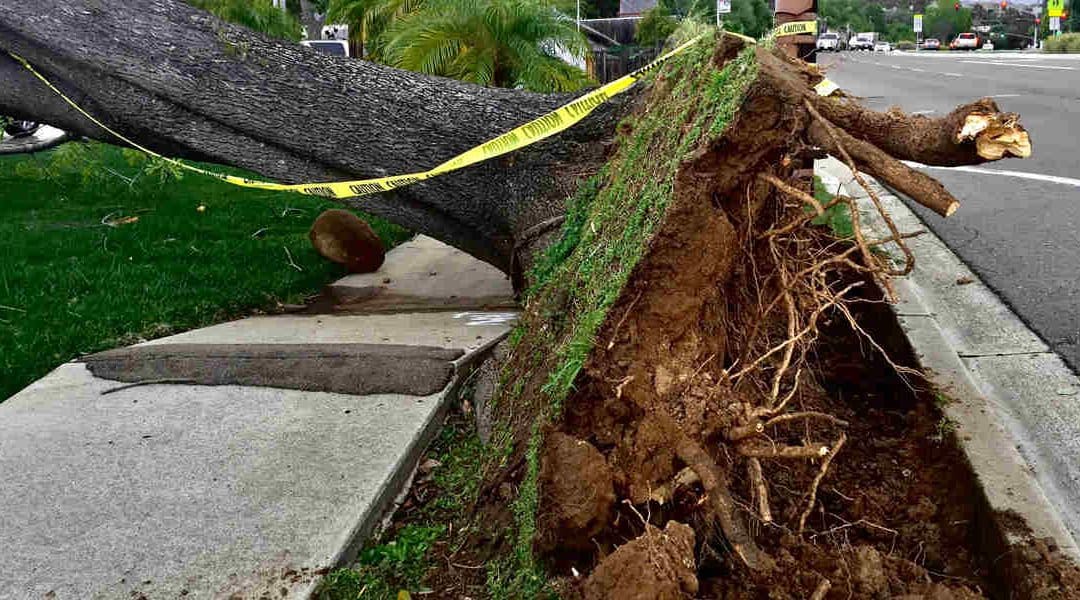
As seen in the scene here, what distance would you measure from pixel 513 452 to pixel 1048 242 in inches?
195

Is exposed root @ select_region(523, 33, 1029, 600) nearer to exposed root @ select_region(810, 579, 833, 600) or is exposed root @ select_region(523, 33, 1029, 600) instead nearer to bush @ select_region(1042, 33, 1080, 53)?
exposed root @ select_region(810, 579, 833, 600)

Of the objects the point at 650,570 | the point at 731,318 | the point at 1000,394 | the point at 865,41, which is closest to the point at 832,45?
the point at 1000,394

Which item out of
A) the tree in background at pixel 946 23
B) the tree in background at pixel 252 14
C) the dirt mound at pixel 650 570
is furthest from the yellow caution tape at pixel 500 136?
the tree in background at pixel 946 23

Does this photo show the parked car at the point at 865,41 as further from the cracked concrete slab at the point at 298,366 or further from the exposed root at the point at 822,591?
the exposed root at the point at 822,591

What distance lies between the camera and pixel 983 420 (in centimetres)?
369

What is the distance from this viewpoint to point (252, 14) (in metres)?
13.8

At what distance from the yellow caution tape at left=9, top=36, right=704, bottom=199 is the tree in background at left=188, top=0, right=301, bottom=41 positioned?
27.9 feet

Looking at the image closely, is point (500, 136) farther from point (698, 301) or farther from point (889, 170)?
point (889, 170)

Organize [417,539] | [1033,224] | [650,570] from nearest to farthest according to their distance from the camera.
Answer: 1. [650,570]
2. [417,539]
3. [1033,224]

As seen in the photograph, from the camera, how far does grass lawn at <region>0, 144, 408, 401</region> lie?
5.49m

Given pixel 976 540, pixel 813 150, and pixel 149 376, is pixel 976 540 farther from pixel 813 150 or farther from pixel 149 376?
pixel 149 376

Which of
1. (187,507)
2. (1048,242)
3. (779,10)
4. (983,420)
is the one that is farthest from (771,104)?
(1048,242)

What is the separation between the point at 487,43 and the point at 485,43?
3 cm

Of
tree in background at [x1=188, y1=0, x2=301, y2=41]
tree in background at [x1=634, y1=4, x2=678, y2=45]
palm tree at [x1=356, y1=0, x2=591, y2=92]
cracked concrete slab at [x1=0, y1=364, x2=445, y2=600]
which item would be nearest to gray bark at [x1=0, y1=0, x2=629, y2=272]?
cracked concrete slab at [x1=0, y1=364, x2=445, y2=600]
